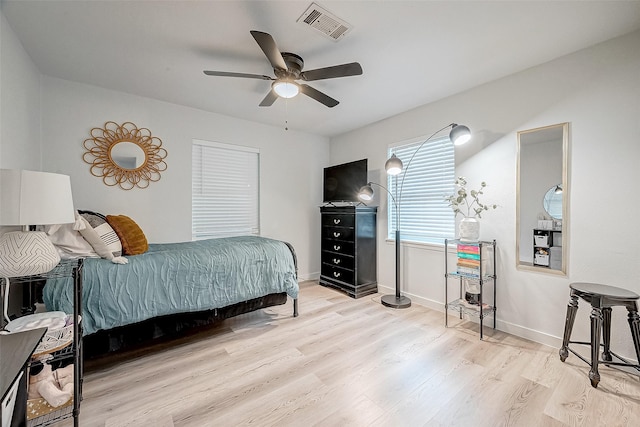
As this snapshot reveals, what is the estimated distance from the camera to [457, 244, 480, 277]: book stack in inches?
99.9

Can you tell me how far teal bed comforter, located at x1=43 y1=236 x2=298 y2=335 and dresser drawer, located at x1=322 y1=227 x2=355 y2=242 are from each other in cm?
107

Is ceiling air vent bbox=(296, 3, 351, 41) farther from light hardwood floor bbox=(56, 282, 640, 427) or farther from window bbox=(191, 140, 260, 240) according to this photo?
light hardwood floor bbox=(56, 282, 640, 427)

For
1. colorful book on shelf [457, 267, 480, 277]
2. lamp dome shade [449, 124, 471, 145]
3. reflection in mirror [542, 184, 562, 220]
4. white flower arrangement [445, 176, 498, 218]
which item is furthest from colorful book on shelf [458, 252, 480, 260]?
lamp dome shade [449, 124, 471, 145]

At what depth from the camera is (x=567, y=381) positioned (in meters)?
1.82

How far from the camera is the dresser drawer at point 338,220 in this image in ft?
12.0

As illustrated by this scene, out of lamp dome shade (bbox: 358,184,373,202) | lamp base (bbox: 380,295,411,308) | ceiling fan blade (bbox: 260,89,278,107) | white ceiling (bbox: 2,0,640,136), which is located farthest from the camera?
lamp dome shade (bbox: 358,184,373,202)

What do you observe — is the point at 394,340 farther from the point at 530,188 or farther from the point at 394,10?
the point at 394,10

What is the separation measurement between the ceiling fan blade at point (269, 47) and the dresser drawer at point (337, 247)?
2421 mm

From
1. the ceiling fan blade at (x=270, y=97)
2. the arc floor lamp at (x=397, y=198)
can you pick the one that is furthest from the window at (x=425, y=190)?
→ the ceiling fan blade at (x=270, y=97)

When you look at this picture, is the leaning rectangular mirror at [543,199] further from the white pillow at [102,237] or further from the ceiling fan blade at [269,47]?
the white pillow at [102,237]

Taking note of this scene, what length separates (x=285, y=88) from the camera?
224 centimetres

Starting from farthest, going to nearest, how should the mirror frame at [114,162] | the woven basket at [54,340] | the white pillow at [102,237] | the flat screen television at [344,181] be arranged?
1. the flat screen television at [344,181]
2. the mirror frame at [114,162]
3. the white pillow at [102,237]
4. the woven basket at [54,340]

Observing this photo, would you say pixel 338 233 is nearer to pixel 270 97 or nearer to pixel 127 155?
pixel 270 97

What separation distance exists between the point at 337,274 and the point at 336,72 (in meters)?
2.74
